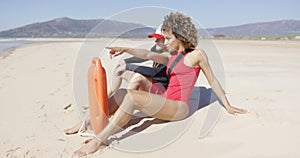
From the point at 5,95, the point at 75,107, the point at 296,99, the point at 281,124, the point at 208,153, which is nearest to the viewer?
the point at 208,153

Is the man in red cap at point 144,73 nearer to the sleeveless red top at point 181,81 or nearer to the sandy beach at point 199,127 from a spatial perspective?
the sleeveless red top at point 181,81

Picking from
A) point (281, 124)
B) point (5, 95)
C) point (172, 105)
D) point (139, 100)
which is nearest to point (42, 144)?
point (139, 100)

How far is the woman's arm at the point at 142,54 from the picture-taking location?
327cm

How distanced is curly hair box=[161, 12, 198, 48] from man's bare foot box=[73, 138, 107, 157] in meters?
1.53

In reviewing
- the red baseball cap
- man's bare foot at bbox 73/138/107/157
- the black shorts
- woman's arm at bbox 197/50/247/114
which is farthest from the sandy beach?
the red baseball cap

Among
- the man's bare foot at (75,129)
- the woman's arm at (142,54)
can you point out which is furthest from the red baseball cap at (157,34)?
the man's bare foot at (75,129)

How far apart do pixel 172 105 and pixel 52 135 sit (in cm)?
159

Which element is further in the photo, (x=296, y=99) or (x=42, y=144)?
(x=296, y=99)

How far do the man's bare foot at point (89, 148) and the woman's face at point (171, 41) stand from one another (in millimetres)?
1411

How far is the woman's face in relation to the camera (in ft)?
12.2

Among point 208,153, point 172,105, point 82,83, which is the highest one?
Result: point 172,105

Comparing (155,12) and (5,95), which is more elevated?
(155,12)

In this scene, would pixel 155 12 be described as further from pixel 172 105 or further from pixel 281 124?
pixel 281 124

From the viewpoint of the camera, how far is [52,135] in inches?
154
